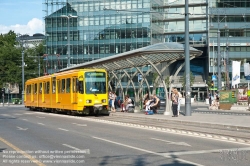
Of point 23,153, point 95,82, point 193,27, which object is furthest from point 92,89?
point 193,27

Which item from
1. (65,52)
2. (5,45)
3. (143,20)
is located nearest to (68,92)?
(143,20)

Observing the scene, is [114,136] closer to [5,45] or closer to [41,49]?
[5,45]

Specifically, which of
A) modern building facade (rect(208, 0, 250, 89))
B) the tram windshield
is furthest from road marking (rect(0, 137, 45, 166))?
modern building facade (rect(208, 0, 250, 89))

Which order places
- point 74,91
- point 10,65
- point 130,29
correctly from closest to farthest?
1. point 74,91
2. point 130,29
3. point 10,65

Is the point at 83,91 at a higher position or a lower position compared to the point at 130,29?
lower

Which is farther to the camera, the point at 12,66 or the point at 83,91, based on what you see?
the point at 12,66

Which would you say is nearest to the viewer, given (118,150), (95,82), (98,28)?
(118,150)

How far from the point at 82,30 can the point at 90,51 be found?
13.3 feet

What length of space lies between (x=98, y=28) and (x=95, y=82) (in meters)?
57.9

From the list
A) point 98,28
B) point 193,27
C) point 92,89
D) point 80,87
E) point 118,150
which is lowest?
point 118,150

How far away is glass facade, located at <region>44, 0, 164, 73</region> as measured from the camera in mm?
87250

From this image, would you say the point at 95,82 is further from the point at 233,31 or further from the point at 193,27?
the point at 193,27

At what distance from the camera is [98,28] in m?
90.4

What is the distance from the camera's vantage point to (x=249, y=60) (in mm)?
89938
